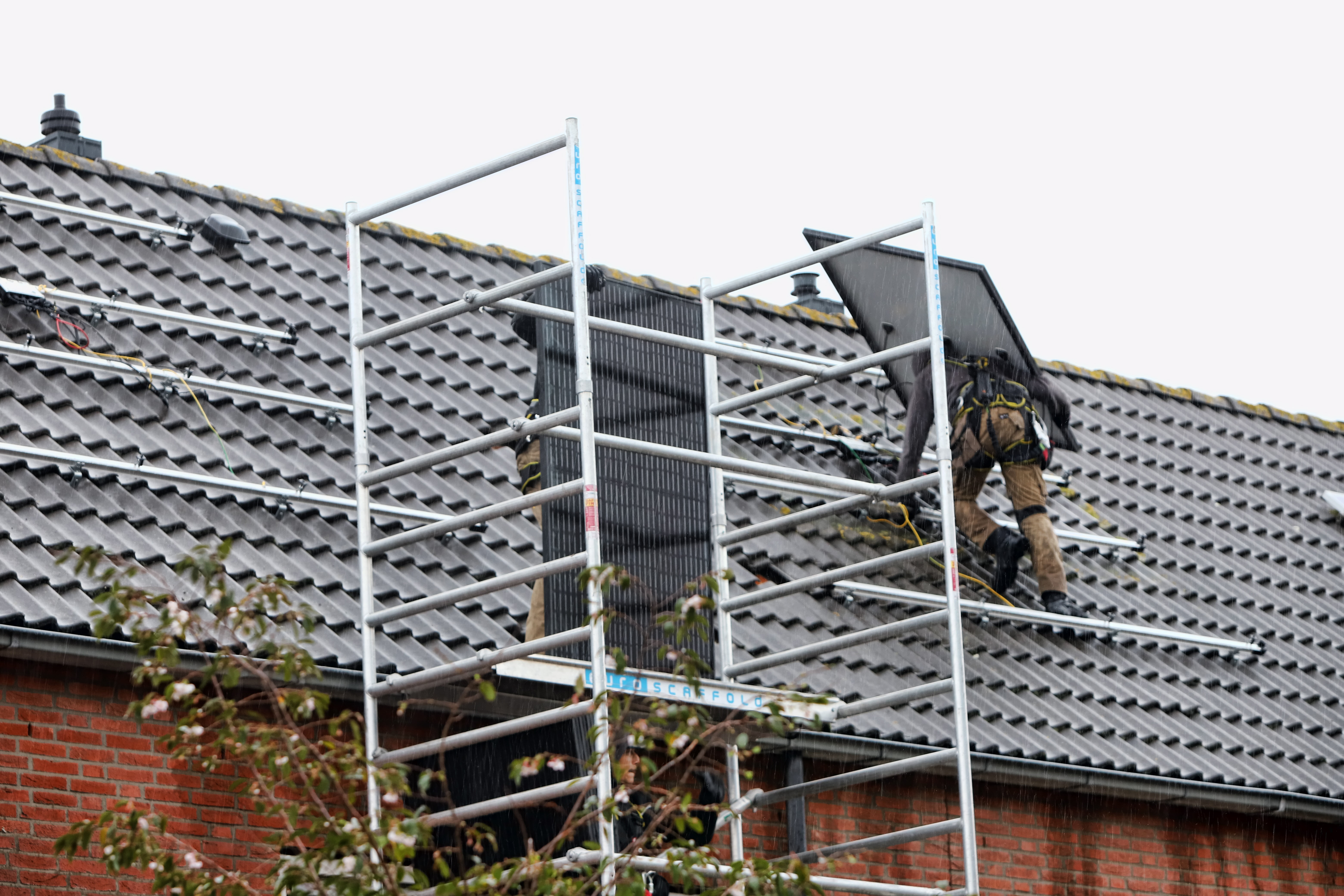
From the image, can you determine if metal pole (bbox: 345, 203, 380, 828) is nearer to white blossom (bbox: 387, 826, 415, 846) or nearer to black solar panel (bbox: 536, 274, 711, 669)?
black solar panel (bbox: 536, 274, 711, 669)

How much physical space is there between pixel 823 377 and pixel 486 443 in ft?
6.55

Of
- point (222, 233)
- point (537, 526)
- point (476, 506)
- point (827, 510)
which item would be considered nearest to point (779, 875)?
point (827, 510)

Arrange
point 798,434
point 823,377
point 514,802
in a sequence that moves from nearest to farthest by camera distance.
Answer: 1. point 514,802
2. point 823,377
3. point 798,434

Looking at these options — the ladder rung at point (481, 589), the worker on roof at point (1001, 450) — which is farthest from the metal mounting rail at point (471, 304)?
the worker on roof at point (1001, 450)

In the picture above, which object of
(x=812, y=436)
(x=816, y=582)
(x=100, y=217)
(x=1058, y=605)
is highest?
(x=100, y=217)

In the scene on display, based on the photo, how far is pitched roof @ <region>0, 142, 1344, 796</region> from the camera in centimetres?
912

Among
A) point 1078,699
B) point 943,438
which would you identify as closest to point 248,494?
point 943,438

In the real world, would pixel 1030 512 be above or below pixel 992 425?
below

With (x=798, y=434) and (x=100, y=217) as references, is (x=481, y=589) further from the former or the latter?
(x=798, y=434)

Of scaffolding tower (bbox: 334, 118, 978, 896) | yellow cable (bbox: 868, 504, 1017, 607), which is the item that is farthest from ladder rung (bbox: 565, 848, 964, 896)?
yellow cable (bbox: 868, 504, 1017, 607)

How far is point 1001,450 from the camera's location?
39.5 ft

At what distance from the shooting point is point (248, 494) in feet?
31.0

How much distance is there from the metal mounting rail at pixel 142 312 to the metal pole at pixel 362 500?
1.94 meters

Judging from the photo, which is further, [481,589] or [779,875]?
[481,589]
